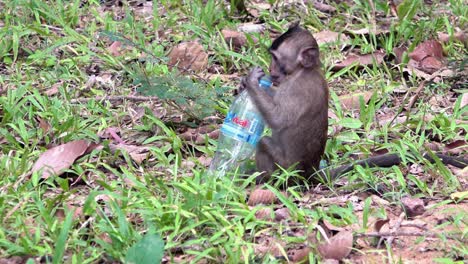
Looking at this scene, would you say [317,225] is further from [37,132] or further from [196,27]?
[196,27]

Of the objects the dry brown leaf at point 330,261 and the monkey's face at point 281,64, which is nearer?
the dry brown leaf at point 330,261

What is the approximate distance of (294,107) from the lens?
641 cm

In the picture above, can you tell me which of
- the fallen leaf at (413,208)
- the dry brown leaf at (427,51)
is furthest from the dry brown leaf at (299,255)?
the dry brown leaf at (427,51)

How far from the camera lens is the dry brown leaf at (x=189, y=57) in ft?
27.5

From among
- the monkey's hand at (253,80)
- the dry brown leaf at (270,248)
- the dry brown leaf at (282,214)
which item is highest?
the monkey's hand at (253,80)

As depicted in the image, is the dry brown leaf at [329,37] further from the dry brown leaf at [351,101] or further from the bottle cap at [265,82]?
the bottle cap at [265,82]

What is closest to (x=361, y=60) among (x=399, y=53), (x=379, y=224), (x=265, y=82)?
(x=399, y=53)

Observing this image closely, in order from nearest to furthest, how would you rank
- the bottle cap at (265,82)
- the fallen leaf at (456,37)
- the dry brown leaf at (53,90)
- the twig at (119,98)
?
the bottle cap at (265,82) → the twig at (119,98) → the dry brown leaf at (53,90) → the fallen leaf at (456,37)

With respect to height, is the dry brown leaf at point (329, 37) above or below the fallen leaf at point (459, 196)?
below

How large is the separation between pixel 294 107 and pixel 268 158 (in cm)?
37

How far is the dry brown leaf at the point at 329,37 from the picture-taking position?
28.6 ft

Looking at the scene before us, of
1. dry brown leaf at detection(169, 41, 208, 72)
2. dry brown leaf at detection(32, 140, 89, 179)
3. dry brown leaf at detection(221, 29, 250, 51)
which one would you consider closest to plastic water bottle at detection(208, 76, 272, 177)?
dry brown leaf at detection(32, 140, 89, 179)

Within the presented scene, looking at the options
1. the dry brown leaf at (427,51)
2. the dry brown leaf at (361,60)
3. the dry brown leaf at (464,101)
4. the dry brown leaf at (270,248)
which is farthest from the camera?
the dry brown leaf at (427,51)

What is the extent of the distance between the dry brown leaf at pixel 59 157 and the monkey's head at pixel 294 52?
4.70 ft
